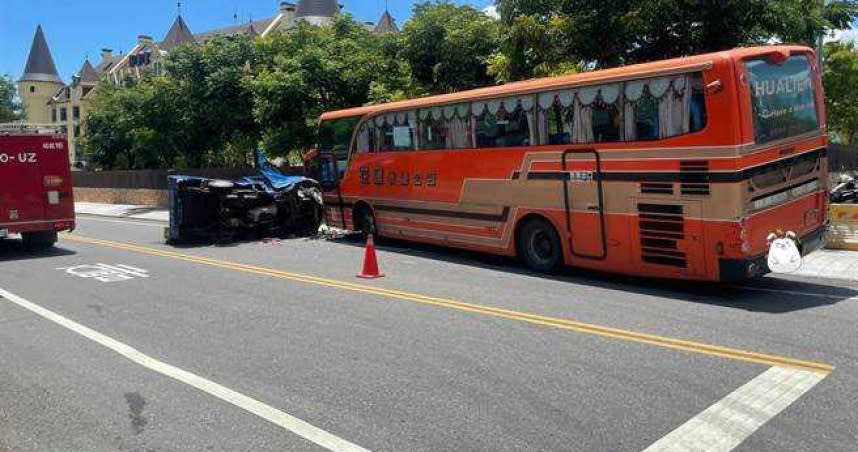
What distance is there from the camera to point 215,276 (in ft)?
39.7

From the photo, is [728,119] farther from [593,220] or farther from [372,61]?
[372,61]

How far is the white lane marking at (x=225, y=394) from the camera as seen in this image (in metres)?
4.77

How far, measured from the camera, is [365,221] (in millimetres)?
16562

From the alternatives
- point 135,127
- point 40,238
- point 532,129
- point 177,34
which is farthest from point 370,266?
point 177,34

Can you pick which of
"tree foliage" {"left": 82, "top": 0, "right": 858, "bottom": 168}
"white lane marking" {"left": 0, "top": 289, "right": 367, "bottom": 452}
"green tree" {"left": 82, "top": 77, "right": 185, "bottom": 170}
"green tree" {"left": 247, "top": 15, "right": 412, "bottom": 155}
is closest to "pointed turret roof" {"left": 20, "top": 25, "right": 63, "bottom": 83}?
"green tree" {"left": 82, "top": 77, "right": 185, "bottom": 170}

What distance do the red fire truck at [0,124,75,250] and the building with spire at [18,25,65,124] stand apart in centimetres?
10541

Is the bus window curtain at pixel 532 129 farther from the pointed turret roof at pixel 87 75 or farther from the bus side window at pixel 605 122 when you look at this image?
the pointed turret roof at pixel 87 75

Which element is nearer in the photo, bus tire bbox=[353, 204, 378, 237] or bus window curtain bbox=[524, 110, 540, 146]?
bus window curtain bbox=[524, 110, 540, 146]

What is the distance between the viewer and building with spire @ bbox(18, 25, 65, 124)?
109938 millimetres

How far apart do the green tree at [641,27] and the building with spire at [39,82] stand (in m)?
109

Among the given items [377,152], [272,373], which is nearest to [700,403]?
[272,373]

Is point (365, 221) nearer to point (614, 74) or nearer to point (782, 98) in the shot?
point (614, 74)

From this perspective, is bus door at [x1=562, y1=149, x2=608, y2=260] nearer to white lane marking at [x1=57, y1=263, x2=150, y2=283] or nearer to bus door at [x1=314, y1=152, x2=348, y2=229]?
bus door at [x1=314, y1=152, x2=348, y2=229]

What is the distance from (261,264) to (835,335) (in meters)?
9.36
